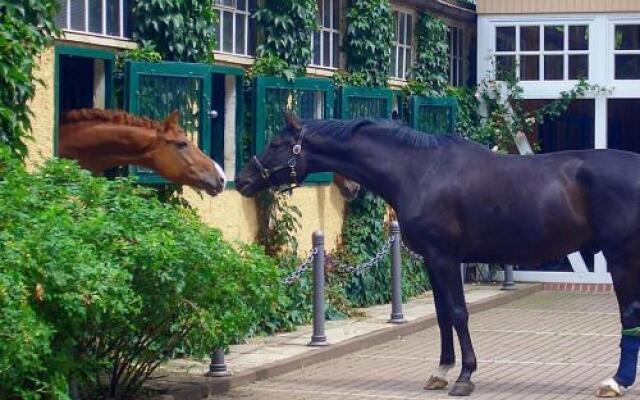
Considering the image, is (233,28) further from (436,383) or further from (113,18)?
(436,383)

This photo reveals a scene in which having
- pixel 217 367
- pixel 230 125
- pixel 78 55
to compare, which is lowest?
pixel 217 367

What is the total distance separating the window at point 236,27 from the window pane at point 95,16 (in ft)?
7.17

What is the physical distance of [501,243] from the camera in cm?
1112

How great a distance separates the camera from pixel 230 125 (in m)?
14.5

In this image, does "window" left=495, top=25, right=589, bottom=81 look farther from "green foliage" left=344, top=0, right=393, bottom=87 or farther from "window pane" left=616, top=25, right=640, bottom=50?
"green foliage" left=344, top=0, right=393, bottom=87

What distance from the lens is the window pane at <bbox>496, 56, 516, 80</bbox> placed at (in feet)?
67.9

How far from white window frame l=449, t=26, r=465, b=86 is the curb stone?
5.79 m

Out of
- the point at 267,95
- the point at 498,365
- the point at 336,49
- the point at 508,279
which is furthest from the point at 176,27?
the point at 508,279

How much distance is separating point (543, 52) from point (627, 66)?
1197 millimetres

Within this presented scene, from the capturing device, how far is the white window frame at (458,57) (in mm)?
20891

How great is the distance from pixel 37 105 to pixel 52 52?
0.47 meters

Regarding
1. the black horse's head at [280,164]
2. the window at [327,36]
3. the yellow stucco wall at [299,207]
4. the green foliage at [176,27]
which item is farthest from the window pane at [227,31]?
the black horse's head at [280,164]

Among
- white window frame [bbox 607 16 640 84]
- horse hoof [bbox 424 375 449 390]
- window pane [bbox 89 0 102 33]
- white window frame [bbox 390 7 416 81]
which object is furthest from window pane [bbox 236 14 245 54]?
white window frame [bbox 607 16 640 84]

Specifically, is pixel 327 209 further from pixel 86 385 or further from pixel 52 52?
pixel 86 385
